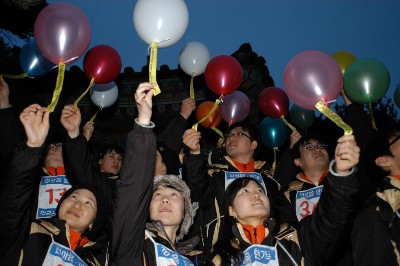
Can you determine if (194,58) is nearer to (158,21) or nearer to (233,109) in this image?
(233,109)

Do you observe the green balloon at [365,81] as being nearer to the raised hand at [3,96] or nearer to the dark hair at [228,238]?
the dark hair at [228,238]

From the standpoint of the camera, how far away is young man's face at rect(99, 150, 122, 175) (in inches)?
197

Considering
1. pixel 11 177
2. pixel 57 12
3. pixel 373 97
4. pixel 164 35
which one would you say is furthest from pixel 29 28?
pixel 373 97

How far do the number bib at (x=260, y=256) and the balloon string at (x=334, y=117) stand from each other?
3.14 feet

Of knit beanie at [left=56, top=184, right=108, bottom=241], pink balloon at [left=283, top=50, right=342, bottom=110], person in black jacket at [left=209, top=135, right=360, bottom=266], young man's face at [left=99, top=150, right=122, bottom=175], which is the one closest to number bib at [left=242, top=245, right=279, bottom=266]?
person in black jacket at [left=209, top=135, right=360, bottom=266]

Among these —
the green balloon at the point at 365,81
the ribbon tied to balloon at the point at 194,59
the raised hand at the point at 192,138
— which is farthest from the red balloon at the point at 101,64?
the green balloon at the point at 365,81

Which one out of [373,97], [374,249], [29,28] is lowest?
[374,249]

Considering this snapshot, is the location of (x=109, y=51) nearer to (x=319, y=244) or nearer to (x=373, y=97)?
(x=373, y=97)

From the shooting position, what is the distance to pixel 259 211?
3.12 meters

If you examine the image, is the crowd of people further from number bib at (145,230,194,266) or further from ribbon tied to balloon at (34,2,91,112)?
ribbon tied to balloon at (34,2,91,112)

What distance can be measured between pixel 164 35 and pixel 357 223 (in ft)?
6.94

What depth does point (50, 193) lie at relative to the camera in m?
4.36

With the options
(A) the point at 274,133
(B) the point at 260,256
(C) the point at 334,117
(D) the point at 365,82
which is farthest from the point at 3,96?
(A) the point at 274,133

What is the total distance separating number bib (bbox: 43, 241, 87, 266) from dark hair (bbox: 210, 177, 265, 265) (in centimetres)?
97
